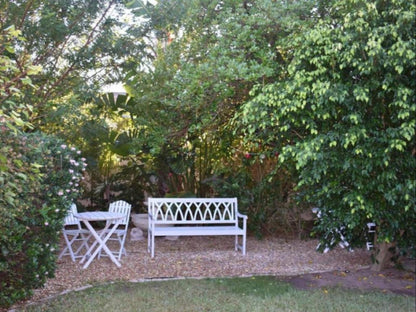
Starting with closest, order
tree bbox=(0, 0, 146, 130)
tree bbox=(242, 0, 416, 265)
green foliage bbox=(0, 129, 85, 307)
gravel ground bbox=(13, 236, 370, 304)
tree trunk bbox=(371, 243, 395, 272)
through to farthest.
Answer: green foliage bbox=(0, 129, 85, 307) → tree bbox=(242, 0, 416, 265) → gravel ground bbox=(13, 236, 370, 304) → tree trunk bbox=(371, 243, 395, 272) → tree bbox=(0, 0, 146, 130)

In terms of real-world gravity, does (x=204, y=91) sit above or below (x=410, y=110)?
above

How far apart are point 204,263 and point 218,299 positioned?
1957 mm

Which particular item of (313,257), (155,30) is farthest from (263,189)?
(155,30)

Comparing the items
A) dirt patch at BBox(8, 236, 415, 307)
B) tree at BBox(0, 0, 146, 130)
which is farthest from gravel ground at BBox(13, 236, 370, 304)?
tree at BBox(0, 0, 146, 130)

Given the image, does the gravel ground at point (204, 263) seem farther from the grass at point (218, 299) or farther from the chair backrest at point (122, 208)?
the chair backrest at point (122, 208)

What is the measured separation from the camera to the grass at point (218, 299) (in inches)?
Answer: 205

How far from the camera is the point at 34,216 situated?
509cm

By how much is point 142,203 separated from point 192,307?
6.10m

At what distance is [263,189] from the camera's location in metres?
9.25

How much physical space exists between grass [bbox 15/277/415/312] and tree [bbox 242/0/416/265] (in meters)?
0.83

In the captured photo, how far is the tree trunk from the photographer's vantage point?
6.67 m

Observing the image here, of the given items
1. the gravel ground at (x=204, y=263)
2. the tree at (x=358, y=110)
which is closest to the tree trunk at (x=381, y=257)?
the gravel ground at (x=204, y=263)

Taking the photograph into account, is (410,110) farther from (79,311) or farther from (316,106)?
(79,311)

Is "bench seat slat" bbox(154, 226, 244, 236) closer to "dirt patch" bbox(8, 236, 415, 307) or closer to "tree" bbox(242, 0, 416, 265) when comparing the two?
"dirt patch" bbox(8, 236, 415, 307)
